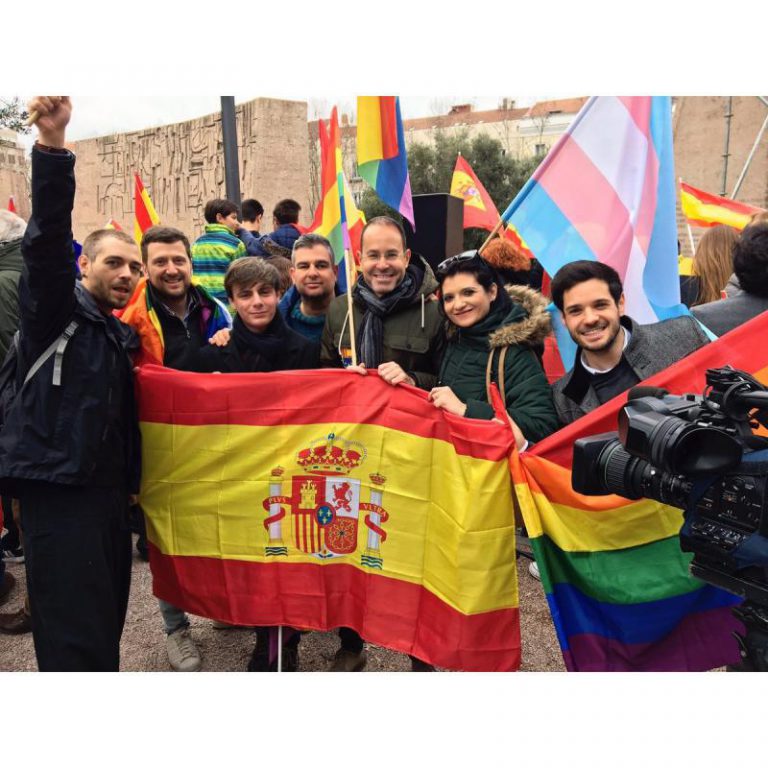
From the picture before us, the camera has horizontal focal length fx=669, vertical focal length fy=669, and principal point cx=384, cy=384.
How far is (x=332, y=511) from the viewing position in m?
2.87

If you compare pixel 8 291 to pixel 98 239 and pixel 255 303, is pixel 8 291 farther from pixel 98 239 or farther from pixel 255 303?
pixel 255 303

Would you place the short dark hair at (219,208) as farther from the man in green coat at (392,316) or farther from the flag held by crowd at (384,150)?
the man in green coat at (392,316)

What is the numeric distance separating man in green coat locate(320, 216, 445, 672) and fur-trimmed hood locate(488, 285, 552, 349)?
44 centimetres

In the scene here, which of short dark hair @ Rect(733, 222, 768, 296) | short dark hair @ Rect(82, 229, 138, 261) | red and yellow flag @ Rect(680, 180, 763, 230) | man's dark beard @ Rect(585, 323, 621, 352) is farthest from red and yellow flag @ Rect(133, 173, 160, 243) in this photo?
red and yellow flag @ Rect(680, 180, 763, 230)

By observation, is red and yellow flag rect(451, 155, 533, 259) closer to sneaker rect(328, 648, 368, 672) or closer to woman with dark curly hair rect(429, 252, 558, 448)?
woman with dark curly hair rect(429, 252, 558, 448)

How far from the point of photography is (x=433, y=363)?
10.2 feet

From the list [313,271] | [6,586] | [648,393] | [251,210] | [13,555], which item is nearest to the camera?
[648,393]

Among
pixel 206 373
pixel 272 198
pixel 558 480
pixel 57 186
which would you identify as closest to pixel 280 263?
pixel 206 373

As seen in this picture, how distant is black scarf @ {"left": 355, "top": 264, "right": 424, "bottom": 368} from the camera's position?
3.10 metres

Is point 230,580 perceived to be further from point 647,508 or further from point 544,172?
point 544,172

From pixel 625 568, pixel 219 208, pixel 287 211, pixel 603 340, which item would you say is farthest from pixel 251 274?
pixel 219 208

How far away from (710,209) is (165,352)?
19.8ft

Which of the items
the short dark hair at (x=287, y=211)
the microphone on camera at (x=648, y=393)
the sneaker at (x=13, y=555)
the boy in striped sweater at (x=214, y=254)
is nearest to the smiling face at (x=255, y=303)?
the microphone on camera at (x=648, y=393)

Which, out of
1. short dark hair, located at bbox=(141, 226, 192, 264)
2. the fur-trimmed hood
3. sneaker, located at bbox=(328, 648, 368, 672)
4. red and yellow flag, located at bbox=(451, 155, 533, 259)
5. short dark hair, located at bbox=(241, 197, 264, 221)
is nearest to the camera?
the fur-trimmed hood
